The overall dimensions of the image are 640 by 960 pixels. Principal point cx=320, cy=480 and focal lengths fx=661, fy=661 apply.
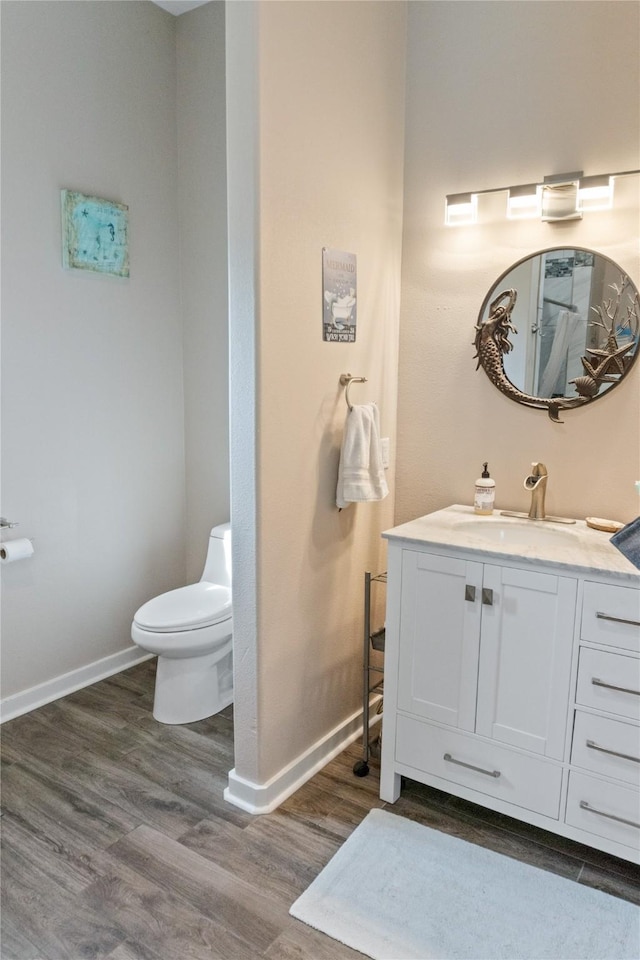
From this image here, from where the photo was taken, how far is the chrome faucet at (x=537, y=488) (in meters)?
2.31

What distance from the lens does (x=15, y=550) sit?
8.30 feet

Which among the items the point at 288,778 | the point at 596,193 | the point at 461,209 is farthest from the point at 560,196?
the point at 288,778

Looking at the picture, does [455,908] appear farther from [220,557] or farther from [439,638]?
[220,557]

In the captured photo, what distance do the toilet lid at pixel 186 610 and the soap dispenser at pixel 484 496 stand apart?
1.07 metres

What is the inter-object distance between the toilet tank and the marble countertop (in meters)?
0.96

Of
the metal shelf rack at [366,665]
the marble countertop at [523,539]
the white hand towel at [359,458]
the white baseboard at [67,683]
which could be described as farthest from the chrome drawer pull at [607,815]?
the white baseboard at [67,683]

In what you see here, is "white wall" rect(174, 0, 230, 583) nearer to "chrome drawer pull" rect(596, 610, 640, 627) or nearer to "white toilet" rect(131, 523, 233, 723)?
"white toilet" rect(131, 523, 233, 723)

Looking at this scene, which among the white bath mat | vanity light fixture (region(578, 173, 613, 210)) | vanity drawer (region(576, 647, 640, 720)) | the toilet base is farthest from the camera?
the toilet base

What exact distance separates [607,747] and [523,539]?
2.31 feet

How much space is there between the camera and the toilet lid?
2.53m

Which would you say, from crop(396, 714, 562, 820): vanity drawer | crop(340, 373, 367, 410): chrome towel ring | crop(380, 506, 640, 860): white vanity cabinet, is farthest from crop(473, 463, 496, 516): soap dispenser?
crop(396, 714, 562, 820): vanity drawer

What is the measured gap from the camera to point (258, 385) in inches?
75.6

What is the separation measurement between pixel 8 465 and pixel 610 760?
2.29 meters

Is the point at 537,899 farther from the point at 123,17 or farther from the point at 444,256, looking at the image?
the point at 123,17
